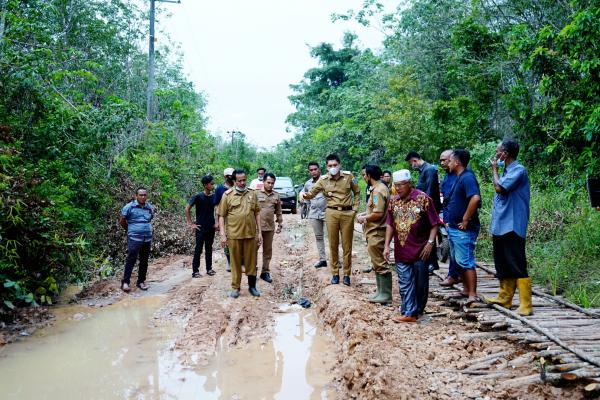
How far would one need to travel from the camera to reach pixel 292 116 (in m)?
34.5

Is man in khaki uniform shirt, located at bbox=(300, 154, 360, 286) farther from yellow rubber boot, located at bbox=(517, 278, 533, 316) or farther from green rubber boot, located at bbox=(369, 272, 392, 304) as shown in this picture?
yellow rubber boot, located at bbox=(517, 278, 533, 316)

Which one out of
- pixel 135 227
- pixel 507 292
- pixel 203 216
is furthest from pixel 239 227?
pixel 507 292

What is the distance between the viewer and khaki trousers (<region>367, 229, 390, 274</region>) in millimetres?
5863

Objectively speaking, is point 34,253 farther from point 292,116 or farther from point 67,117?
point 292,116

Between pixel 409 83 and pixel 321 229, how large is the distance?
10079mm

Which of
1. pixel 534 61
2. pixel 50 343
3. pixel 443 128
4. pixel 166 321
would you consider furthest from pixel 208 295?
pixel 443 128

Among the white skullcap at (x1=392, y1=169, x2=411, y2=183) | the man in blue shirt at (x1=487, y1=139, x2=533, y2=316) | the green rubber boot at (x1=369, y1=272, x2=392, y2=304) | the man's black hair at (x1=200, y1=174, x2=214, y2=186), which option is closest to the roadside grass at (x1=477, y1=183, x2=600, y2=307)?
the man in blue shirt at (x1=487, y1=139, x2=533, y2=316)

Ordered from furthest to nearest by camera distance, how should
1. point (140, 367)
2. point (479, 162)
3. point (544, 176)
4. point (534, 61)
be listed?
point (479, 162) → point (544, 176) → point (534, 61) → point (140, 367)

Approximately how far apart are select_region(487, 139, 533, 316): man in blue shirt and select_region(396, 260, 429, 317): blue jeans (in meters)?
0.78

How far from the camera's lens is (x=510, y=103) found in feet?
39.7

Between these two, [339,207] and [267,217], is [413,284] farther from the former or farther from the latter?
[267,217]

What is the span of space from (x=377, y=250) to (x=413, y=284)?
845 millimetres

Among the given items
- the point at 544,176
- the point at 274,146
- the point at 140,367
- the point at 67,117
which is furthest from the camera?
the point at 274,146

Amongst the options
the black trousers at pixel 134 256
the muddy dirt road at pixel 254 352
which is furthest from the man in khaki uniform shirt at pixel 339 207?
the black trousers at pixel 134 256
